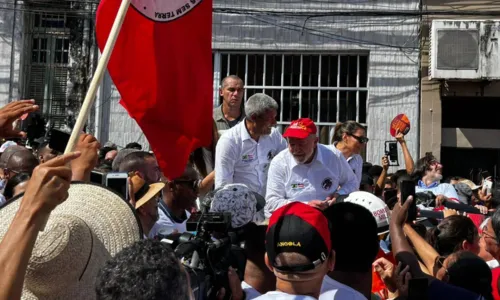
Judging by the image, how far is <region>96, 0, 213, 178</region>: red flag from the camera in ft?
15.9

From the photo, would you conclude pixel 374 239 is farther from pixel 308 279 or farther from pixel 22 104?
pixel 22 104

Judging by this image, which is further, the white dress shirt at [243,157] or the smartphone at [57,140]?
the white dress shirt at [243,157]

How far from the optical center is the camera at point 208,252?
344 cm

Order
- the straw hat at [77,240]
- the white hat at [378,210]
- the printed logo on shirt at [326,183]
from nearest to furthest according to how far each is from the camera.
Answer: the straw hat at [77,240], the white hat at [378,210], the printed logo on shirt at [326,183]

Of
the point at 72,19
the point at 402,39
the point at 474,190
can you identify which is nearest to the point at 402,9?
the point at 402,39

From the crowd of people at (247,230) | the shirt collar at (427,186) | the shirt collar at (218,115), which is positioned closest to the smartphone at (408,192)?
the crowd of people at (247,230)

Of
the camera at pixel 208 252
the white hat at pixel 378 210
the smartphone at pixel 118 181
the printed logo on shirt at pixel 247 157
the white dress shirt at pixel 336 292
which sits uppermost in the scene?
the printed logo on shirt at pixel 247 157

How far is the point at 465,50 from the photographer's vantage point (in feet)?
46.2

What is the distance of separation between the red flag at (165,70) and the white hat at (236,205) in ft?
2.50

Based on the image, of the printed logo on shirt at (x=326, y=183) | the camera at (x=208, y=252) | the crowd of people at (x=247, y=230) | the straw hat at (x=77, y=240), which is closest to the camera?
the crowd of people at (x=247, y=230)

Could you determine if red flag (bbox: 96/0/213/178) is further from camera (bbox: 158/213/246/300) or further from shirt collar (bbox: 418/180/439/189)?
shirt collar (bbox: 418/180/439/189)

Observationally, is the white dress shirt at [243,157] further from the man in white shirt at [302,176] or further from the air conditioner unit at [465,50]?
the air conditioner unit at [465,50]

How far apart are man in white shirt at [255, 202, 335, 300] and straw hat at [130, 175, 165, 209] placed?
1.89 metres

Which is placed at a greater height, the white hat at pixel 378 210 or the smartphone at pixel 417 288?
the white hat at pixel 378 210
